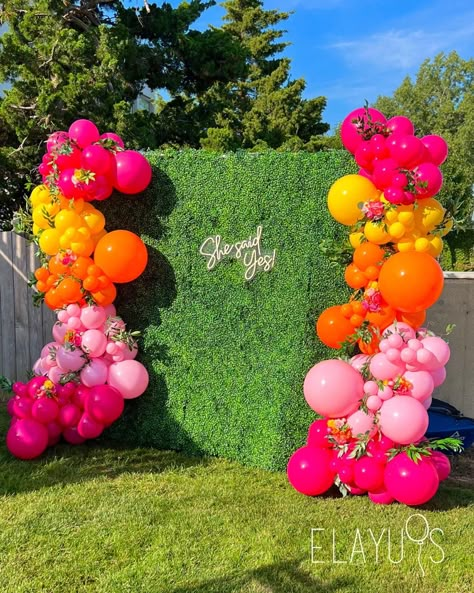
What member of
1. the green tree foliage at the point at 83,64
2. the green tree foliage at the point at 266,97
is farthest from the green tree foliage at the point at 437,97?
the green tree foliage at the point at 83,64

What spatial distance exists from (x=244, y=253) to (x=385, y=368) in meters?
1.40

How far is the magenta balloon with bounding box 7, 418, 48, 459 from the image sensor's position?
4.26m

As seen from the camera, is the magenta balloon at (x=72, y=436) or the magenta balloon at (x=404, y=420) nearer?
the magenta balloon at (x=404, y=420)

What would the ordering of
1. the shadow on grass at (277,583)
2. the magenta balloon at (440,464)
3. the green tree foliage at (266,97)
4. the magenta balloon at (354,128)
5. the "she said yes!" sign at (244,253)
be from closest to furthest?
the shadow on grass at (277,583), the magenta balloon at (440,464), the magenta balloon at (354,128), the "she said yes!" sign at (244,253), the green tree foliage at (266,97)

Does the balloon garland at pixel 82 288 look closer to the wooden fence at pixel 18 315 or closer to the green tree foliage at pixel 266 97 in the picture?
the wooden fence at pixel 18 315

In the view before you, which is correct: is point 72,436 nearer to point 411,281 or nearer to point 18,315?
point 18,315

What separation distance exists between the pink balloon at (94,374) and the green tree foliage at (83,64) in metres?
7.02

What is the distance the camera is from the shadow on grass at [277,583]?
261cm

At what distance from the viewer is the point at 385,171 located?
3.64 meters

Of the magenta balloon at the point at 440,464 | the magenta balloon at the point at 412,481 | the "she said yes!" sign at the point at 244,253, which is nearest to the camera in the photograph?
the magenta balloon at the point at 412,481

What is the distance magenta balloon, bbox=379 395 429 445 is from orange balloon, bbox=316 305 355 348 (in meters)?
0.57

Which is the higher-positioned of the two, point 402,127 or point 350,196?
point 402,127

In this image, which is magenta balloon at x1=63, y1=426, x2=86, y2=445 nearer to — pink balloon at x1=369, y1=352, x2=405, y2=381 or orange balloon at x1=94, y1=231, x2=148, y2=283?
orange balloon at x1=94, y1=231, x2=148, y2=283

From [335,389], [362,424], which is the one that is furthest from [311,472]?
[335,389]
